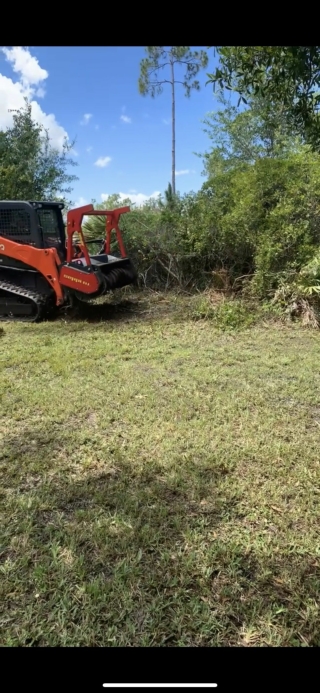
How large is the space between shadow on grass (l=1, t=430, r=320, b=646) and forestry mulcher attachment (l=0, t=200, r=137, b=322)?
4169mm

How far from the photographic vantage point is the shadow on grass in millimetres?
1518

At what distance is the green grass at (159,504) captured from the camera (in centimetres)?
157

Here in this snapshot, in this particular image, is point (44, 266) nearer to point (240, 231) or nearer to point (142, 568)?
point (240, 231)

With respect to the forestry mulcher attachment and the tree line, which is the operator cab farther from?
the tree line

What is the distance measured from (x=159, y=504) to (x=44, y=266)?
5.04 m

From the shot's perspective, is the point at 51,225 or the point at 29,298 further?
the point at 51,225

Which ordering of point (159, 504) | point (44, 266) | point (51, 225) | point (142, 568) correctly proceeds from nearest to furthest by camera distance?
1. point (142, 568)
2. point (159, 504)
3. point (44, 266)
4. point (51, 225)

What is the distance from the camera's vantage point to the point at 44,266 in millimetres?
6496

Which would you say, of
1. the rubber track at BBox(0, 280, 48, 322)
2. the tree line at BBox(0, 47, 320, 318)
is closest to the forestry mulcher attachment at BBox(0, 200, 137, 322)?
the rubber track at BBox(0, 280, 48, 322)

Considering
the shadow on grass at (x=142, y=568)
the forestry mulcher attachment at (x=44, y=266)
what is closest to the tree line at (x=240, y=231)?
the forestry mulcher attachment at (x=44, y=266)

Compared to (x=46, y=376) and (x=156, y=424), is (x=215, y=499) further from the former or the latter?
(x=46, y=376)

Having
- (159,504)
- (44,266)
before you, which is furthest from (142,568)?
(44,266)
